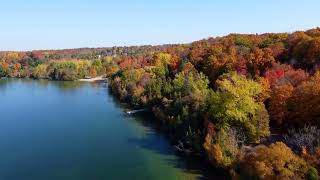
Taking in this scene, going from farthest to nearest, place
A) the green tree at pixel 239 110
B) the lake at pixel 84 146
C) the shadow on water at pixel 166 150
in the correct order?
the green tree at pixel 239 110 → the lake at pixel 84 146 → the shadow on water at pixel 166 150

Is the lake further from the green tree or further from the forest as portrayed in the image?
the green tree

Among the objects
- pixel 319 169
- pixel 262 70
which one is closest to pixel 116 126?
pixel 262 70

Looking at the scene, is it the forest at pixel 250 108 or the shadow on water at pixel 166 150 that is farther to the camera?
the shadow on water at pixel 166 150

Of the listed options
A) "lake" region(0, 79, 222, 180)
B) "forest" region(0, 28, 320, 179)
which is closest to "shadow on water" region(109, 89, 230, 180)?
"lake" region(0, 79, 222, 180)

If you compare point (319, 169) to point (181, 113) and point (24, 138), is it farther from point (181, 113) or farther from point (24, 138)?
point (24, 138)

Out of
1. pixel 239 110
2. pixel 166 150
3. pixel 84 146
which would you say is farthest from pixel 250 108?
pixel 84 146

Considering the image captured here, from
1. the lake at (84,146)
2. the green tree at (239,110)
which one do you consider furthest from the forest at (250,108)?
the lake at (84,146)

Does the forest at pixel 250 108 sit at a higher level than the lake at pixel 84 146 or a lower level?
→ higher

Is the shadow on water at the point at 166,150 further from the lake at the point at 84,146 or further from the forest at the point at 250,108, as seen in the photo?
the forest at the point at 250,108

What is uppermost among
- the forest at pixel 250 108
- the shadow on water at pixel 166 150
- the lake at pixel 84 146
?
the forest at pixel 250 108
